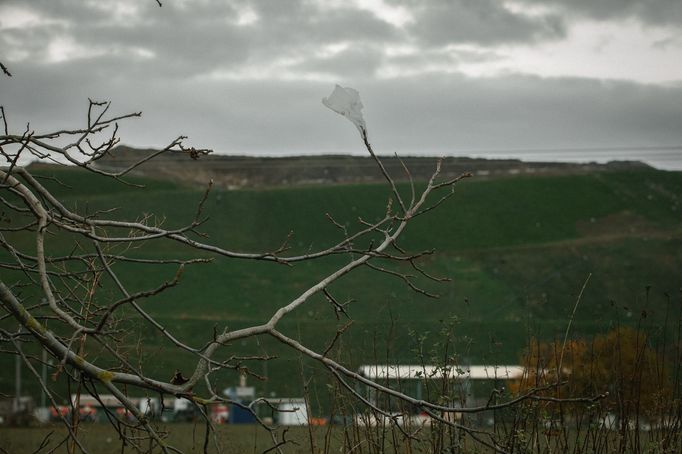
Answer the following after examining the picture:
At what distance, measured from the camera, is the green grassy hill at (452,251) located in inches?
2009

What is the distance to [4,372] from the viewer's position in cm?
4328

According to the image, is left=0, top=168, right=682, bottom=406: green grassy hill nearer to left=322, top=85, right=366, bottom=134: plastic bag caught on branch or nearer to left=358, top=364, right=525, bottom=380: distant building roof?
left=358, top=364, right=525, bottom=380: distant building roof

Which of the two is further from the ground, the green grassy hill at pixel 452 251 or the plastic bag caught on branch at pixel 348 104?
the plastic bag caught on branch at pixel 348 104

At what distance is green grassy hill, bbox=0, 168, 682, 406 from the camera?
5103 centimetres

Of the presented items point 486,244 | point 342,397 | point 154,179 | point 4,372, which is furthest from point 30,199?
point 154,179

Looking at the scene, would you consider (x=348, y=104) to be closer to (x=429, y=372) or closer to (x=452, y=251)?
(x=429, y=372)

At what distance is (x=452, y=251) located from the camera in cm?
7125

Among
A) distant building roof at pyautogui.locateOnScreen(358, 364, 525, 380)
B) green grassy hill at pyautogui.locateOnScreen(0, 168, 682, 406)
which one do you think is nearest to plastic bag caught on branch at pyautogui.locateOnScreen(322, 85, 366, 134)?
distant building roof at pyautogui.locateOnScreen(358, 364, 525, 380)

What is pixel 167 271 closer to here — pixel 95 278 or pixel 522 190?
pixel 522 190

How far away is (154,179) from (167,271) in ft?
139

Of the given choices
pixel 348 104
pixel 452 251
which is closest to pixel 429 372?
pixel 348 104

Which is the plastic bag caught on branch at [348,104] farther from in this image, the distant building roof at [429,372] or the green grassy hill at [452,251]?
the green grassy hill at [452,251]

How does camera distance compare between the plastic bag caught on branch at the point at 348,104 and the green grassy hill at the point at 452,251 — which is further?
the green grassy hill at the point at 452,251

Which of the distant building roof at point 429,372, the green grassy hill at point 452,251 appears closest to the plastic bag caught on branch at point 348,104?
the distant building roof at point 429,372
